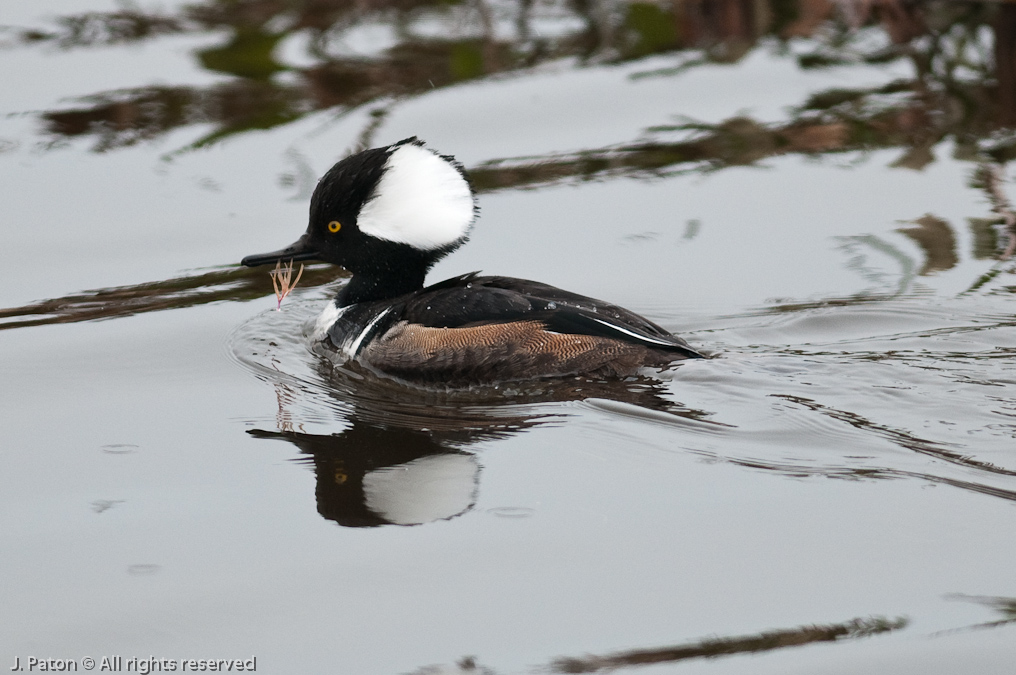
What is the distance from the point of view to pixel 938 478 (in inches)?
179

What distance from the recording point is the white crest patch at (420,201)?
5996 mm

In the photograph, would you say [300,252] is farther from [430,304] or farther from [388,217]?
[430,304]

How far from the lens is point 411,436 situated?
5.15 metres

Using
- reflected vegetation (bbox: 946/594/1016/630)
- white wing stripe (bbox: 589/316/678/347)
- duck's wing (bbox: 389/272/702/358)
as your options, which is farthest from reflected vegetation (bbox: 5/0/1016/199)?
reflected vegetation (bbox: 946/594/1016/630)

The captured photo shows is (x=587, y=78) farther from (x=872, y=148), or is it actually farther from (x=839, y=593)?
(x=839, y=593)

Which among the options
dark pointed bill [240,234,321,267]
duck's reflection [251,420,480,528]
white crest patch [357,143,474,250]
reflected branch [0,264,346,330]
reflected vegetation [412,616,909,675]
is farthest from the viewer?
reflected branch [0,264,346,330]

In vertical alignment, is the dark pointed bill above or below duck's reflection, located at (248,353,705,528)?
above

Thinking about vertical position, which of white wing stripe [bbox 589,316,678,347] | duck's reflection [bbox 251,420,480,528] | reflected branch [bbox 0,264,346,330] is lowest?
duck's reflection [bbox 251,420,480,528]

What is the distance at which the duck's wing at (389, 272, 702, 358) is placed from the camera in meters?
5.66

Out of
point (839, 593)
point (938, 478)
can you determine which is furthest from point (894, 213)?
point (839, 593)

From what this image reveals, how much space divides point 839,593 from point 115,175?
6.12 metres

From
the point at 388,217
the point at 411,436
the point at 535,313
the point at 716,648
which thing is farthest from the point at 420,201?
the point at 716,648

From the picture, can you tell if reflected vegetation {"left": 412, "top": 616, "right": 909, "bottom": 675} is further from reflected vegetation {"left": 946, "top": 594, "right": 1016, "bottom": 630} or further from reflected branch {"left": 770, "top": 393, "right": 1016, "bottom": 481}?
reflected branch {"left": 770, "top": 393, "right": 1016, "bottom": 481}

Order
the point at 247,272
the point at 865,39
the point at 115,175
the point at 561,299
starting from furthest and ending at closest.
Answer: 1. the point at 865,39
2. the point at 115,175
3. the point at 247,272
4. the point at 561,299
